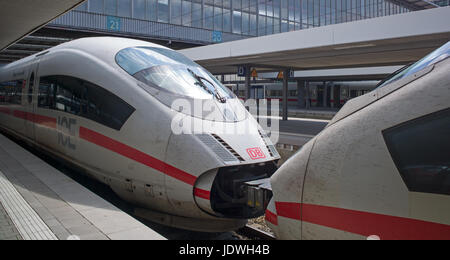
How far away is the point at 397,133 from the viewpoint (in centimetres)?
287

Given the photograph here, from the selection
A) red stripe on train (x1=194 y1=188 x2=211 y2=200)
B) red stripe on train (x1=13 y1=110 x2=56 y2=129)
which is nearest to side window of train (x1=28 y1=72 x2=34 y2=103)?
red stripe on train (x1=13 y1=110 x2=56 y2=129)

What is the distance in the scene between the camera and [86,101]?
6422mm

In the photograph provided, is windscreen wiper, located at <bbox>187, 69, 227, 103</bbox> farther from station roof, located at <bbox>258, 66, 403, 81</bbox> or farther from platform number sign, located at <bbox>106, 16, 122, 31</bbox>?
platform number sign, located at <bbox>106, 16, 122, 31</bbox>

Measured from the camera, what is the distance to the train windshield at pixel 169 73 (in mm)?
5855

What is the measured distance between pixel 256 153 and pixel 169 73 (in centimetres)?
200

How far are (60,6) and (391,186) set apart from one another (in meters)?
9.00

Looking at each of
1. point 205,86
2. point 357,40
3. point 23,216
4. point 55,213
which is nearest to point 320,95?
point 357,40

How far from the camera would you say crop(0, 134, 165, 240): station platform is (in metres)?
4.23

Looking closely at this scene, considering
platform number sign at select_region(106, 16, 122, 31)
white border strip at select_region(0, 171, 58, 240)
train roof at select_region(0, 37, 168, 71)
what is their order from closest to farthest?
white border strip at select_region(0, 171, 58, 240)
train roof at select_region(0, 37, 168, 71)
platform number sign at select_region(106, 16, 122, 31)

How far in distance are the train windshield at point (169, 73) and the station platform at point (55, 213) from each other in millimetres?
2019

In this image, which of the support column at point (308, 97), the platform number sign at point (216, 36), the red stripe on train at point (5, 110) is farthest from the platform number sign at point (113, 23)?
the support column at point (308, 97)

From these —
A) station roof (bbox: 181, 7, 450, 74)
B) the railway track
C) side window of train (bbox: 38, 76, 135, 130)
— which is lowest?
the railway track

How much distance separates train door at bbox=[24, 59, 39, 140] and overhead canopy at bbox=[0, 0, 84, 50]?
1369mm

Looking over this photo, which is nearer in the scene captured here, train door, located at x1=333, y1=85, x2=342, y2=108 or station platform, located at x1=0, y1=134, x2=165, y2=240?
station platform, located at x1=0, y1=134, x2=165, y2=240
